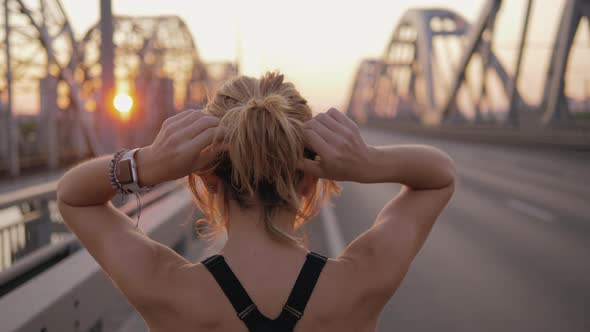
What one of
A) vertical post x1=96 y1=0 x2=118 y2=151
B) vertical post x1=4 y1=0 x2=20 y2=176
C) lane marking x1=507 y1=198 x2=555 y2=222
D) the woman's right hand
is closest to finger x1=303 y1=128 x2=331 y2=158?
the woman's right hand

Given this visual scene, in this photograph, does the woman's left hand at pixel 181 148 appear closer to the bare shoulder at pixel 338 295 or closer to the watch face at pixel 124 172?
the watch face at pixel 124 172

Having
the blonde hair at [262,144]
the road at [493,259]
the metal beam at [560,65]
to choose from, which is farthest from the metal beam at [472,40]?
the blonde hair at [262,144]

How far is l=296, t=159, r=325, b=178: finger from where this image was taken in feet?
4.56

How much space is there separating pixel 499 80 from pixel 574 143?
1498 cm

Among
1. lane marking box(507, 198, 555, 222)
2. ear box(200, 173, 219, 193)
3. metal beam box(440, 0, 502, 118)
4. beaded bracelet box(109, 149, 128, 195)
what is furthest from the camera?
metal beam box(440, 0, 502, 118)

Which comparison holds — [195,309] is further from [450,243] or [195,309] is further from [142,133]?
[142,133]

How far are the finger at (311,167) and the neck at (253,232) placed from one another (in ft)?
0.57

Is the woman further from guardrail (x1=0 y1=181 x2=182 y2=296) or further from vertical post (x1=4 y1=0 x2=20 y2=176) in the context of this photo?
vertical post (x1=4 y1=0 x2=20 y2=176)

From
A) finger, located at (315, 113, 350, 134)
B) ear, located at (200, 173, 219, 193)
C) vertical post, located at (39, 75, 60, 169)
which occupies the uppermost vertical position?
finger, located at (315, 113, 350, 134)

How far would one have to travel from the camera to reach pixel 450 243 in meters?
7.93

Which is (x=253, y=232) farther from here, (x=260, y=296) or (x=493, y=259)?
(x=493, y=259)

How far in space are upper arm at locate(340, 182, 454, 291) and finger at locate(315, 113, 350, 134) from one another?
13.4 inches

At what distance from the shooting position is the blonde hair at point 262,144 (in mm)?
1400

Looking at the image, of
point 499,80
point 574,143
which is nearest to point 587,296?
point 574,143
